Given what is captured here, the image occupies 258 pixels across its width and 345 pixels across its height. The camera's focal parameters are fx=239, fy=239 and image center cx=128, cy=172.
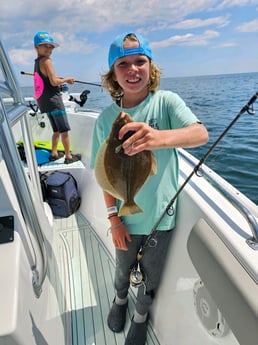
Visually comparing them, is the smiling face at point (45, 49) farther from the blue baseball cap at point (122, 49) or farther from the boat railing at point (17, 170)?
the blue baseball cap at point (122, 49)

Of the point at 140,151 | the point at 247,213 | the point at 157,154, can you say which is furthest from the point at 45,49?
the point at 247,213

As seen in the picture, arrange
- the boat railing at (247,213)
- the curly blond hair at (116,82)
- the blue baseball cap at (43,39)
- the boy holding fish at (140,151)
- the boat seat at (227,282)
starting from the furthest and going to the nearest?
1. the blue baseball cap at (43,39)
2. the curly blond hair at (116,82)
3. the boy holding fish at (140,151)
4. the boat railing at (247,213)
5. the boat seat at (227,282)

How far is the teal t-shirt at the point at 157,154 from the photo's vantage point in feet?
4.21

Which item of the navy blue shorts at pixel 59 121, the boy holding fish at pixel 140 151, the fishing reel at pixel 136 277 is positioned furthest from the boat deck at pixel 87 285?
the navy blue shorts at pixel 59 121

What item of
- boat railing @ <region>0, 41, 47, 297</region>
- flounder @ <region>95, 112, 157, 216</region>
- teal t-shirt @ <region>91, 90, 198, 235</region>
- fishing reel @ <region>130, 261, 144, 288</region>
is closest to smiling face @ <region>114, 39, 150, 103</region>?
teal t-shirt @ <region>91, 90, 198, 235</region>

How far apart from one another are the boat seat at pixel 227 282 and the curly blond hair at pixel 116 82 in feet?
→ 2.64

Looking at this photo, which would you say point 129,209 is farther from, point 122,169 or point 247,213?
point 247,213

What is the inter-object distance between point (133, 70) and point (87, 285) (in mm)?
1851

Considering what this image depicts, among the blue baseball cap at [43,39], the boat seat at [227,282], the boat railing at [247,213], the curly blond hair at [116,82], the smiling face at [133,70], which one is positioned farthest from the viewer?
the blue baseball cap at [43,39]

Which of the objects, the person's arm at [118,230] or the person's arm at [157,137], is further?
the person's arm at [118,230]

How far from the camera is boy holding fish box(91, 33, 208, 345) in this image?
1110 mm

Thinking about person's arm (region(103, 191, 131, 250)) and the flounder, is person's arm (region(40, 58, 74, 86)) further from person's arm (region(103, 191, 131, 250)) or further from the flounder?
the flounder

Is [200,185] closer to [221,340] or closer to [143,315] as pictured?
[221,340]

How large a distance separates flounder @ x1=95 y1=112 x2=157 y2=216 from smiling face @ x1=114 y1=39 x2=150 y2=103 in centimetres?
29
